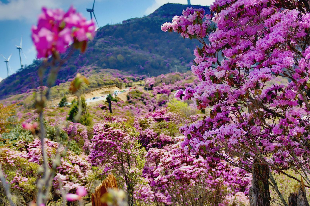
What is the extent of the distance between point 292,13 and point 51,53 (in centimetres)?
336

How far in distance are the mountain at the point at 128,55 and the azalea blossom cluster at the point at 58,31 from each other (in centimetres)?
9301

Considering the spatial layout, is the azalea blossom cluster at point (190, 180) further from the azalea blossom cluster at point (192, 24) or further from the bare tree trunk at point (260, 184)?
the azalea blossom cluster at point (192, 24)

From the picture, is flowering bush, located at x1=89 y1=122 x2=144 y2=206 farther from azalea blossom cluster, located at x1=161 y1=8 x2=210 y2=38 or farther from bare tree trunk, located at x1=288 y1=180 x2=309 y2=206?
bare tree trunk, located at x1=288 y1=180 x2=309 y2=206

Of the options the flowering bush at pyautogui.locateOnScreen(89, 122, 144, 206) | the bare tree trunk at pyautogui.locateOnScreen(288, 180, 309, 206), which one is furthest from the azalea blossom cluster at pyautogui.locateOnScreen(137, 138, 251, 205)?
the bare tree trunk at pyautogui.locateOnScreen(288, 180, 309, 206)

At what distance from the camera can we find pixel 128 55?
118 meters

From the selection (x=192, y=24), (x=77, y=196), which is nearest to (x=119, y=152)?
(x=192, y=24)

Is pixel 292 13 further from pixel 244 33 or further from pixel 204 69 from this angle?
pixel 204 69

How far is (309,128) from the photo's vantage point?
→ 3588mm

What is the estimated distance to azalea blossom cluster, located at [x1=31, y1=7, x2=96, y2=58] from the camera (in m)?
0.91

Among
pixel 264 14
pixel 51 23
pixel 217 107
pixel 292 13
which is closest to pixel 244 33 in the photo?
pixel 264 14

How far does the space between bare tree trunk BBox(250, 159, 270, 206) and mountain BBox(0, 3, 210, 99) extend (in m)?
91.3

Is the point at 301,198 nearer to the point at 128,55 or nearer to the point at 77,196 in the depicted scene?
the point at 77,196

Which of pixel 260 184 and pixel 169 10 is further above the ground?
pixel 169 10

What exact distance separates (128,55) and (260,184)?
118 metres
